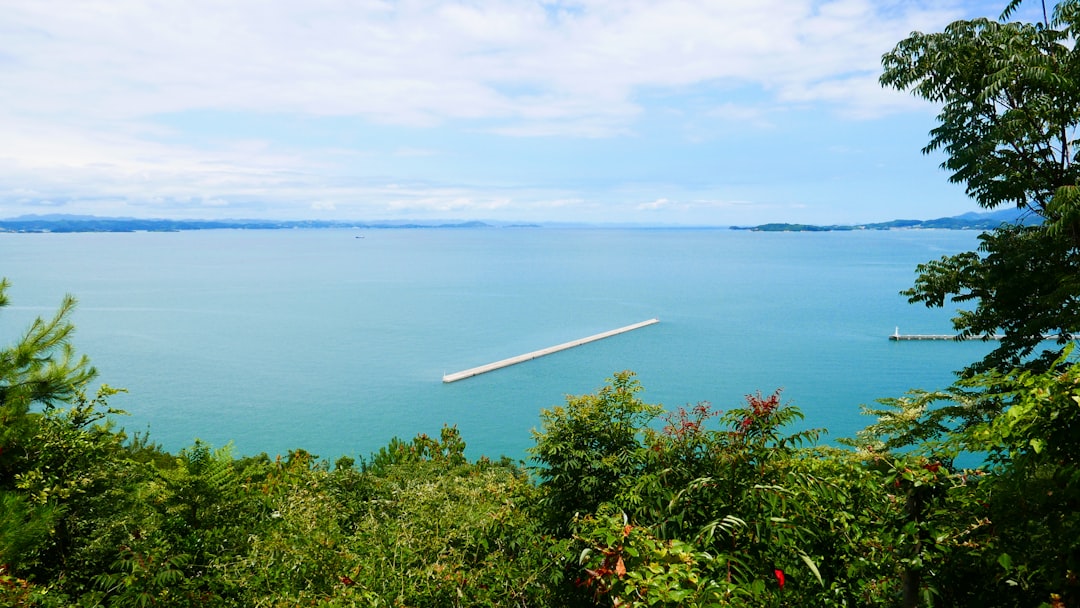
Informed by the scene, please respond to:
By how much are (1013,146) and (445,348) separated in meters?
35.0

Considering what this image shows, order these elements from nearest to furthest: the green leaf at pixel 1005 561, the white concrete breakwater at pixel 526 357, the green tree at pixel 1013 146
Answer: the green leaf at pixel 1005 561 → the green tree at pixel 1013 146 → the white concrete breakwater at pixel 526 357

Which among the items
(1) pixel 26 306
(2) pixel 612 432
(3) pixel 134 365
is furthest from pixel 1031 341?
(1) pixel 26 306

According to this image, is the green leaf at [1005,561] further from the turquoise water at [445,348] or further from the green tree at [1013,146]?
the turquoise water at [445,348]

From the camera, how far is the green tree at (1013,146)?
9695 mm

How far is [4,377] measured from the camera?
21.4 feet

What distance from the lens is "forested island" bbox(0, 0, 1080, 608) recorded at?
2.39 metres

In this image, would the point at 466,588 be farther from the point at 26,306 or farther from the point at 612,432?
the point at 26,306

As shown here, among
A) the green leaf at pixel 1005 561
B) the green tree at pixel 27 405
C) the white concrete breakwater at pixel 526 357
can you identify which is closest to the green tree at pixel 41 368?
the green tree at pixel 27 405

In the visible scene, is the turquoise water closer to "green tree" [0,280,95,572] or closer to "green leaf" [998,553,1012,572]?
"green tree" [0,280,95,572]

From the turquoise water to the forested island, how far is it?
801 inches

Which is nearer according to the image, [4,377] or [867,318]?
[4,377]

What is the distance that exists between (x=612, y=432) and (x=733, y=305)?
59595 millimetres

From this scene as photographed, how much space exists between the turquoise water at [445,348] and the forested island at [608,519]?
20354 mm

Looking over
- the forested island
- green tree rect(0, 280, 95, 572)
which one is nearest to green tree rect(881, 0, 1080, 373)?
the forested island
